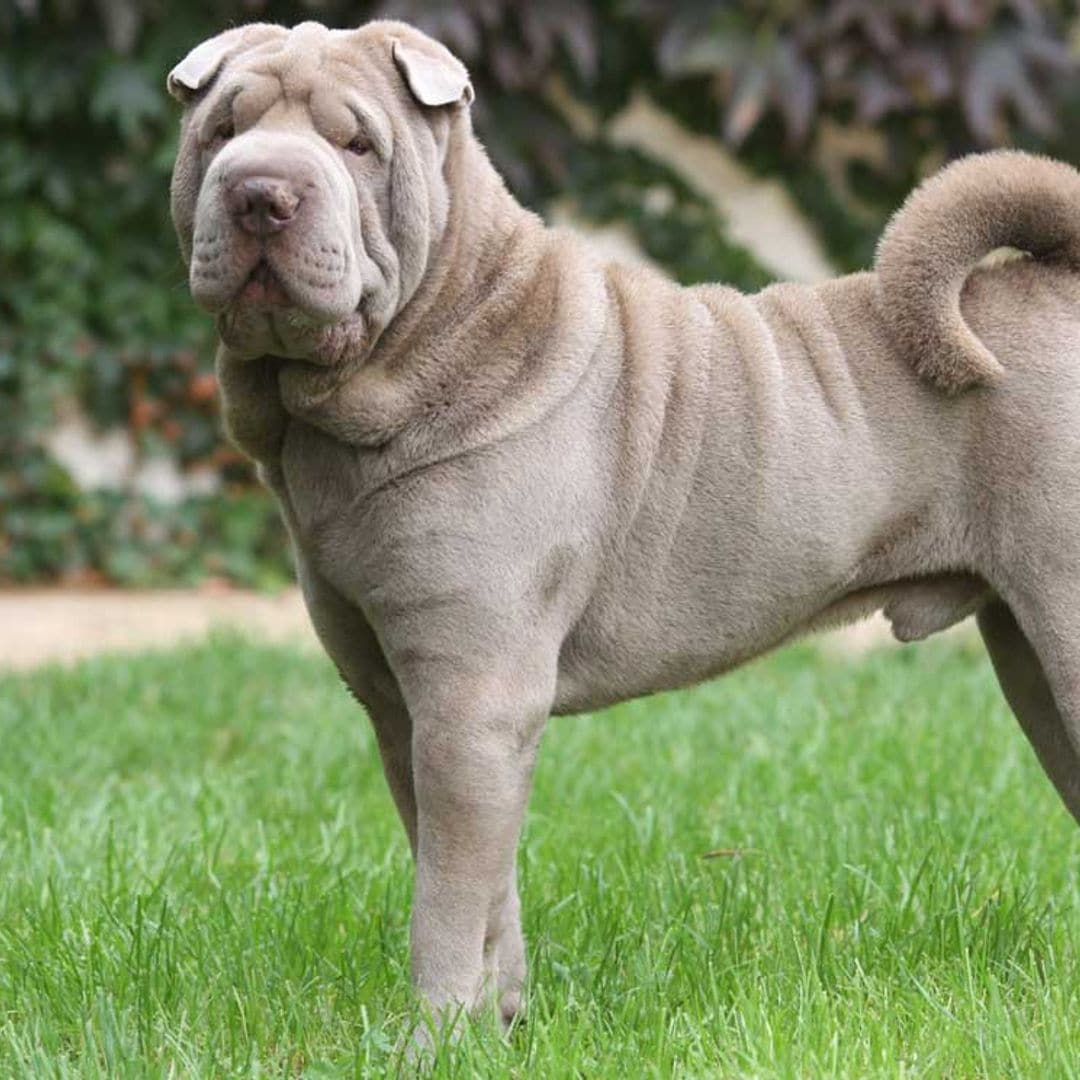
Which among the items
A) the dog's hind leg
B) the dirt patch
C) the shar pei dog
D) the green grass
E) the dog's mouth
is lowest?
the dirt patch

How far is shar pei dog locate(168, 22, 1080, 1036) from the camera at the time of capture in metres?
2.45

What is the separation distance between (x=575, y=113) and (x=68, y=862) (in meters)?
5.08

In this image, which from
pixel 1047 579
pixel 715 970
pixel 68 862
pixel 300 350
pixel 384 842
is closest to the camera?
pixel 300 350

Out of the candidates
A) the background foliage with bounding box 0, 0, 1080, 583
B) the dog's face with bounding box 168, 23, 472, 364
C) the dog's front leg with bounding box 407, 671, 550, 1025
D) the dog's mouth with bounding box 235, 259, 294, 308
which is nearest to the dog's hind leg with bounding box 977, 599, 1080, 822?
the dog's front leg with bounding box 407, 671, 550, 1025

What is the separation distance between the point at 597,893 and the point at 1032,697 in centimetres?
84

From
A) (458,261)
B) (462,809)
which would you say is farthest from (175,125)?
(462,809)

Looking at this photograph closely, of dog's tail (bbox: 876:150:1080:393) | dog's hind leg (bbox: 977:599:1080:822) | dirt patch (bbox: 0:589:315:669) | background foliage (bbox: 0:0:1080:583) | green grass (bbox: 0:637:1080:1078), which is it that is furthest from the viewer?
background foliage (bbox: 0:0:1080:583)

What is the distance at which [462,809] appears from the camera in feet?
8.10

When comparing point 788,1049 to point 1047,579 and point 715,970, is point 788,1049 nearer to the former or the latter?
point 715,970

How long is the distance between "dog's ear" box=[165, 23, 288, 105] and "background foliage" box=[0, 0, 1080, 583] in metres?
4.47

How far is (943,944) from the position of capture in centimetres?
299

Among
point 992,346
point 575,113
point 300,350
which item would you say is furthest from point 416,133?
point 575,113

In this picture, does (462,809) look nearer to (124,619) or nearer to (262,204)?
(262,204)

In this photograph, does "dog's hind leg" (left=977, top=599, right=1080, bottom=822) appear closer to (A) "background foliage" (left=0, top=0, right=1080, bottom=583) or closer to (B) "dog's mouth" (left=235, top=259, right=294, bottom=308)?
(B) "dog's mouth" (left=235, top=259, right=294, bottom=308)
